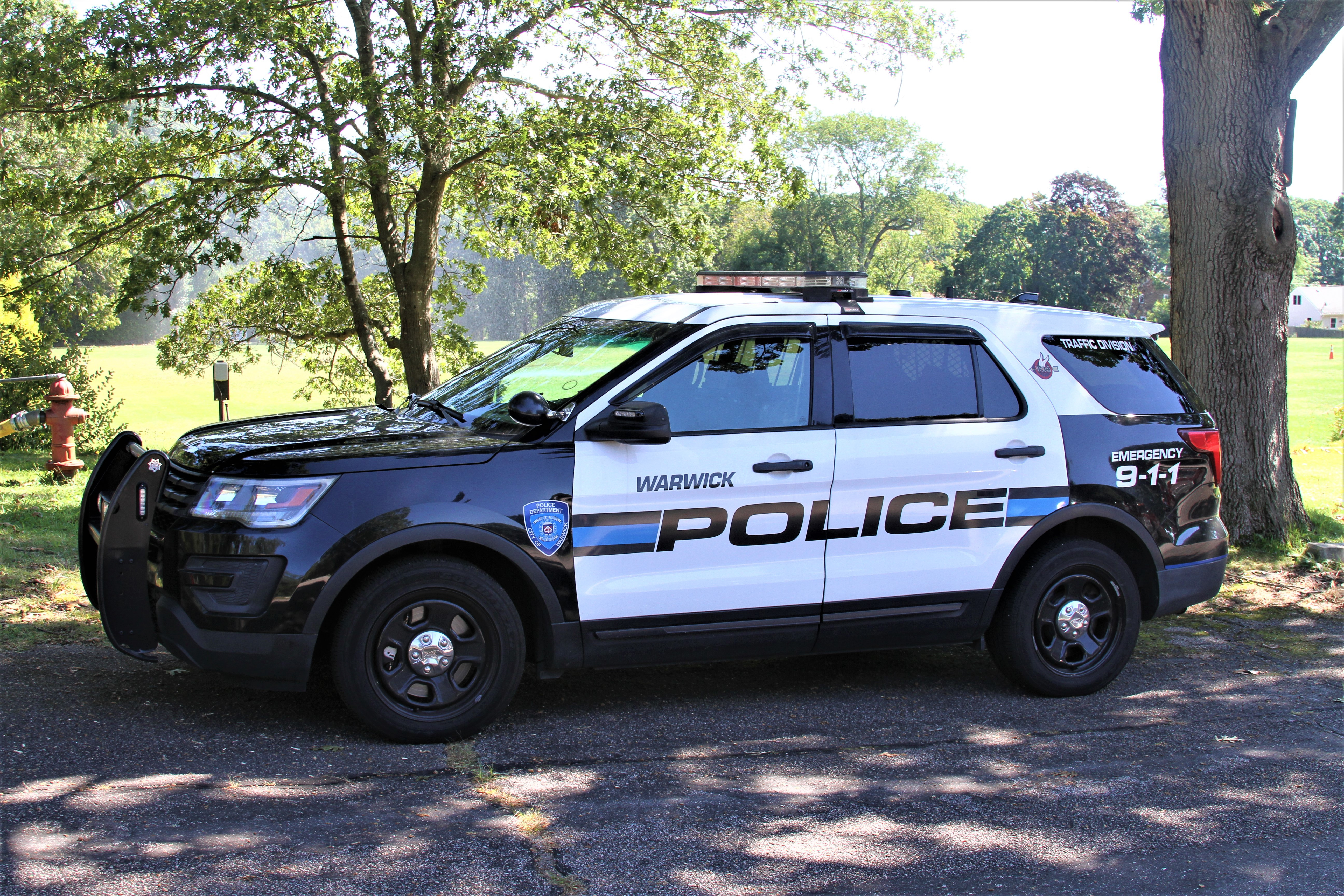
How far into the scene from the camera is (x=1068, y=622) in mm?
5770

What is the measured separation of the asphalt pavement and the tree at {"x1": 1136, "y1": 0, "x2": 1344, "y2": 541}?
3439 mm

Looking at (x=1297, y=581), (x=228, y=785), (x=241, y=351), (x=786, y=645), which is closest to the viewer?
(x=228, y=785)

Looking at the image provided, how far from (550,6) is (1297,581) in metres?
8.96

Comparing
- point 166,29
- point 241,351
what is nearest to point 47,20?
point 241,351

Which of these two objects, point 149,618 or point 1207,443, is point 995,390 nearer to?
point 1207,443

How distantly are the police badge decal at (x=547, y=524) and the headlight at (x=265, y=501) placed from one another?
79cm

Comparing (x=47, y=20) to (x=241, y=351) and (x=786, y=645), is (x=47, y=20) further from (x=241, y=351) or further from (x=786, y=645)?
(x=786, y=645)

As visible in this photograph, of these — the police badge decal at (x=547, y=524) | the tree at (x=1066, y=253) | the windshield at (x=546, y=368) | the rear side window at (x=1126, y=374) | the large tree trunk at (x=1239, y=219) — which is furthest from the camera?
the tree at (x=1066, y=253)

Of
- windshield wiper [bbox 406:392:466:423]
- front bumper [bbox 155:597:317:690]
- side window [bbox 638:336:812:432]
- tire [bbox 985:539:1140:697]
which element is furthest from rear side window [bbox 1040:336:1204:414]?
front bumper [bbox 155:597:317:690]

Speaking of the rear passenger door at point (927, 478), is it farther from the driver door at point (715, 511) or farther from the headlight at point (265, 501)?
the headlight at point (265, 501)

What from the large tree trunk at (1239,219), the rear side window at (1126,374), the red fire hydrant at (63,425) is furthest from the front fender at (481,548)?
the red fire hydrant at (63,425)

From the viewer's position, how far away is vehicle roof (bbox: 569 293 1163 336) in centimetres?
531

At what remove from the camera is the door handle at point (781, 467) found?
5062 mm

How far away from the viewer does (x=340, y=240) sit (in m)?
15.1
